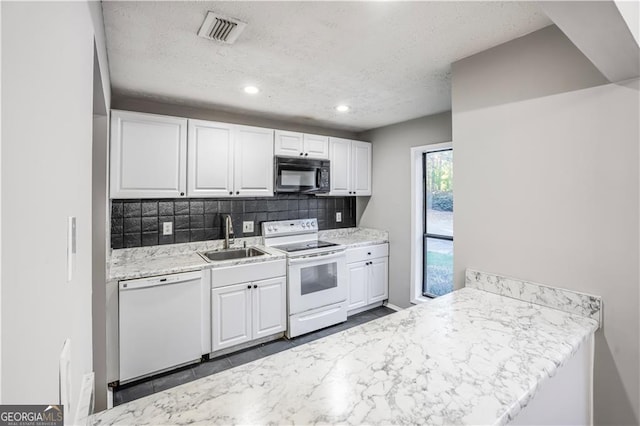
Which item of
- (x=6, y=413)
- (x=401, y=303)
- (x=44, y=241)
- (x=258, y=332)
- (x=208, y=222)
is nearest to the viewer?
(x=6, y=413)

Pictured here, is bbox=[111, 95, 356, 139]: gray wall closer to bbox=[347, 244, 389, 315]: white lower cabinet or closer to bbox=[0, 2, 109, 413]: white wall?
bbox=[347, 244, 389, 315]: white lower cabinet

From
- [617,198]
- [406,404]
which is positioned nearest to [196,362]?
[406,404]

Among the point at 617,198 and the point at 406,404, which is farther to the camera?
the point at 617,198

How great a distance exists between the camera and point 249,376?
1030 millimetres

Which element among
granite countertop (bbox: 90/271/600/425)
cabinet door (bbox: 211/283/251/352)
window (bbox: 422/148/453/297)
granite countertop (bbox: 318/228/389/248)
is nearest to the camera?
granite countertop (bbox: 90/271/600/425)

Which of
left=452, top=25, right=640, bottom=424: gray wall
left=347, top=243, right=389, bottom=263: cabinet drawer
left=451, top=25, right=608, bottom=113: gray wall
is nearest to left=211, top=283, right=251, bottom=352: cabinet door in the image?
left=347, top=243, right=389, bottom=263: cabinet drawer

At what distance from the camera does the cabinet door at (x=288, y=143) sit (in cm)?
346

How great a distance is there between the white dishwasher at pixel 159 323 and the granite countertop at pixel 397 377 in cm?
172

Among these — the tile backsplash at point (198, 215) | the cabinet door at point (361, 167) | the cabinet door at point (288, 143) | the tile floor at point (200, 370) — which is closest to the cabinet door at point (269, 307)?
the tile floor at point (200, 370)

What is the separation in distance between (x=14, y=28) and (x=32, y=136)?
15 cm

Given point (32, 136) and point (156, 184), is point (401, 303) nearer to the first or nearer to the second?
point (156, 184)

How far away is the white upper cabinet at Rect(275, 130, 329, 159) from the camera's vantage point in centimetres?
348

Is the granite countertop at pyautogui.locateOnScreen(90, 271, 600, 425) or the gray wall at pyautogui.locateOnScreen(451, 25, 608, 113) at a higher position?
the gray wall at pyautogui.locateOnScreen(451, 25, 608, 113)

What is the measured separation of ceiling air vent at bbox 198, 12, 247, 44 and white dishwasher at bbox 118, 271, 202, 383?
1832 mm
